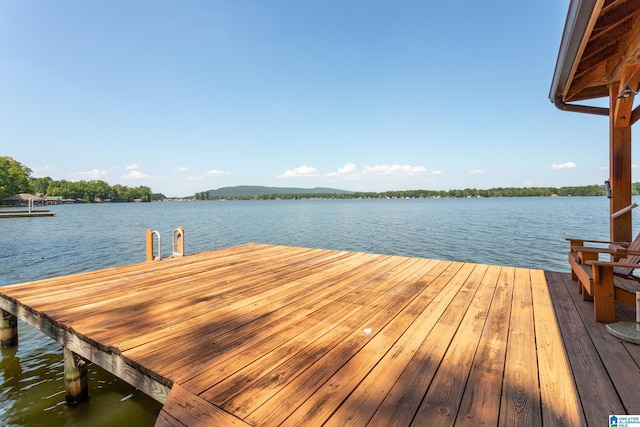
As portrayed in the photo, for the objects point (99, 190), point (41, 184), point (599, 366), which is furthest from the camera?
point (99, 190)

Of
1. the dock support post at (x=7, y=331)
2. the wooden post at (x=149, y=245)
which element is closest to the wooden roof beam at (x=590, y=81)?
the wooden post at (x=149, y=245)

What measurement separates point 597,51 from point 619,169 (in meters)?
1.46

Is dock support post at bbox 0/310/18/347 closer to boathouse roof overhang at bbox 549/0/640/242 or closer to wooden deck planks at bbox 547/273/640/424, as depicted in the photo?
wooden deck planks at bbox 547/273/640/424

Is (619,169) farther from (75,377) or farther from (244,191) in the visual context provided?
(244,191)

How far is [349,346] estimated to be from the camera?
1.87 metres

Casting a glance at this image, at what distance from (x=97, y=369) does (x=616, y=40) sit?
7.01 meters

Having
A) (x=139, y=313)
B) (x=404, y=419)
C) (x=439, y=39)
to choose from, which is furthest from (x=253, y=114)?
(x=404, y=419)

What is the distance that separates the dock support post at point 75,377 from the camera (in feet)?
7.86

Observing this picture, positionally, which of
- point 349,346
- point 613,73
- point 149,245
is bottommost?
point 349,346

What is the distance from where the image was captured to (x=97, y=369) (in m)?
3.24

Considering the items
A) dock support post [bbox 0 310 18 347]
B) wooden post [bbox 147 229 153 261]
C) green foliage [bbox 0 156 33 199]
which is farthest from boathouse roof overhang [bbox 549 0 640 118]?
green foliage [bbox 0 156 33 199]

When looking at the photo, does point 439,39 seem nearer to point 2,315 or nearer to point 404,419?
point 404,419

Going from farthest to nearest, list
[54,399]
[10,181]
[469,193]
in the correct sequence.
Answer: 1. [469,193]
2. [10,181]
3. [54,399]

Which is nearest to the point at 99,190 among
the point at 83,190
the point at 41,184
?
the point at 83,190
